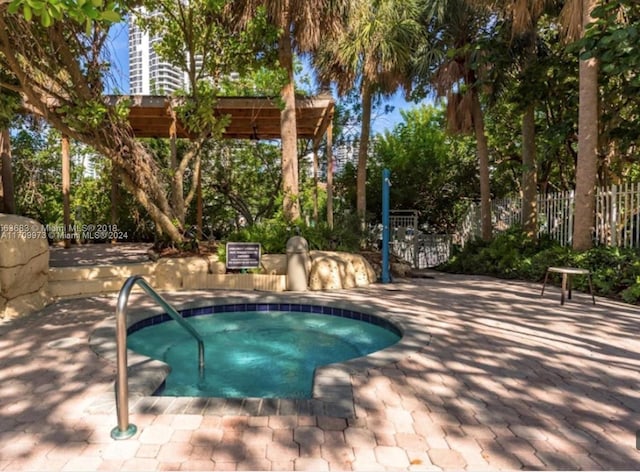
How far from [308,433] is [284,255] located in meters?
4.95

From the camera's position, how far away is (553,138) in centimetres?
877

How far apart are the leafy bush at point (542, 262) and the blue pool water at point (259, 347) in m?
4.37

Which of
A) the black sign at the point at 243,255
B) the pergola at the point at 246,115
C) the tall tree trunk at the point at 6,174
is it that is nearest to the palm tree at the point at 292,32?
the pergola at the point at 246,115

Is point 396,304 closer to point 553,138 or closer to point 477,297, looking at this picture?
point 477,297

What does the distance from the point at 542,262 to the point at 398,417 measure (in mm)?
7073

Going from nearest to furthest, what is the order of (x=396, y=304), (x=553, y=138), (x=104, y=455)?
(x=104, y=455)
(x=396, y=304)
(x=553, y=138)

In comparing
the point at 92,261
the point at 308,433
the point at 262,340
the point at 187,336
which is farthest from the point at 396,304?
the point at 92,261

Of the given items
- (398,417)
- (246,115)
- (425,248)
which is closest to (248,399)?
(398,417)

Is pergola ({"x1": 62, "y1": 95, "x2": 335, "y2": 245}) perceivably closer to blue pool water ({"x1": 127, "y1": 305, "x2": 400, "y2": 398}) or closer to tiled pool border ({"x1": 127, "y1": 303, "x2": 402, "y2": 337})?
tiled pool border ({"x1": 127, "y1": 303, "x2": 402, "y2": 337})

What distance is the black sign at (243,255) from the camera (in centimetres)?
649

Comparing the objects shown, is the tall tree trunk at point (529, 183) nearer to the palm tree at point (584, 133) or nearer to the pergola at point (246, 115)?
the palm tree at point (584, 133)

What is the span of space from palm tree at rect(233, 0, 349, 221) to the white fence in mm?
Result: 6063

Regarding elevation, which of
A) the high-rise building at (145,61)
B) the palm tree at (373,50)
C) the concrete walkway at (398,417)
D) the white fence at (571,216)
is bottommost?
the concrete walkway at (398,417)

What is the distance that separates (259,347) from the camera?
4.59 meters
